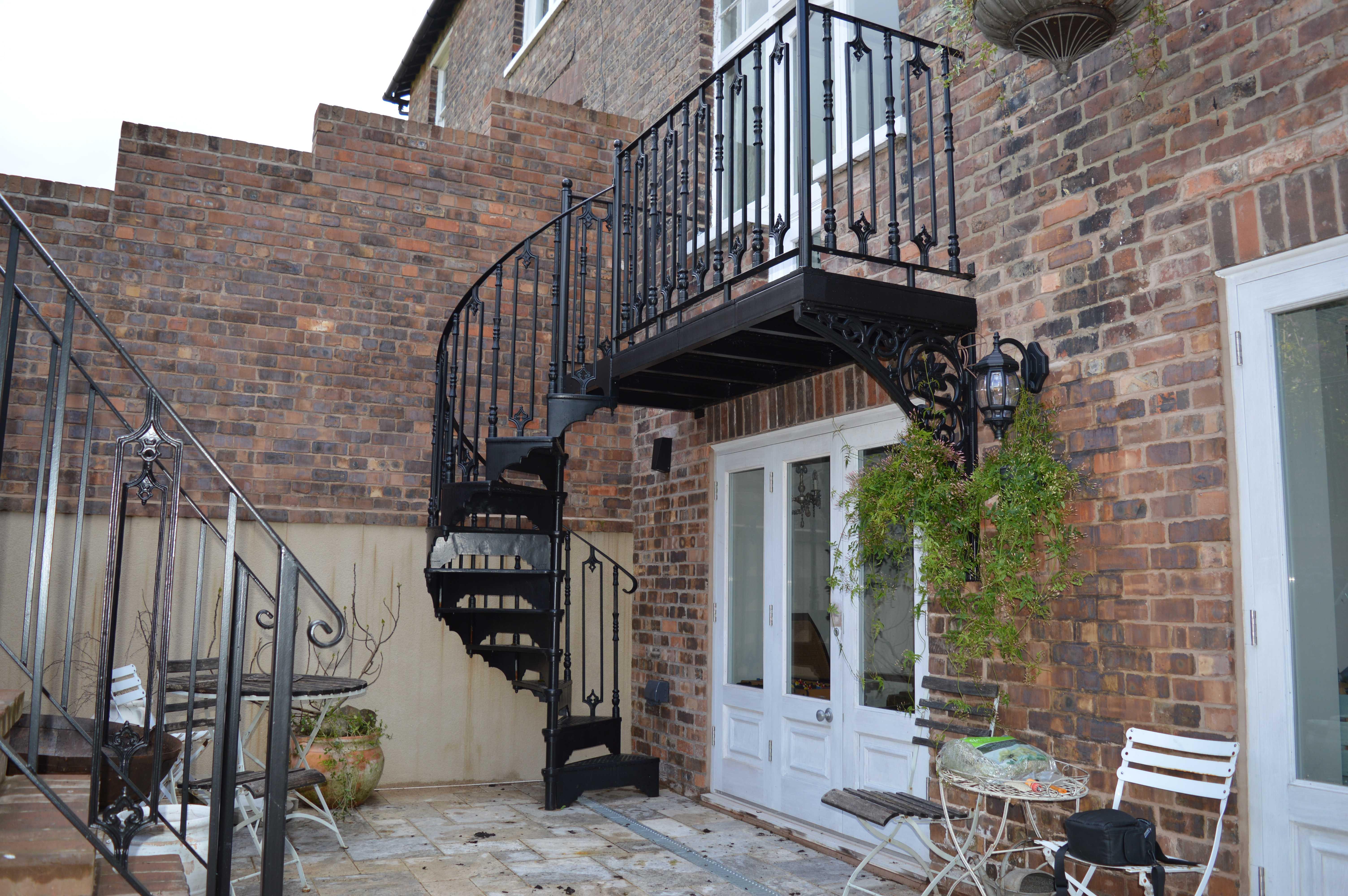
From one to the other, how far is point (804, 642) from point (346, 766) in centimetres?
234

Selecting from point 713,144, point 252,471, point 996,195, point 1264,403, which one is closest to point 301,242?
point 252,471

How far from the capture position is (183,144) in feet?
18.5

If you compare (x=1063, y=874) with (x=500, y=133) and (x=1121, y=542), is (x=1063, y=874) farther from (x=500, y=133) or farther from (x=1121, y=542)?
(x=500, y=133)

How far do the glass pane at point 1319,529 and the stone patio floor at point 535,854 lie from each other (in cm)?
167

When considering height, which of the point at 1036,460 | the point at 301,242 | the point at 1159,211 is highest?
the point at 301,242

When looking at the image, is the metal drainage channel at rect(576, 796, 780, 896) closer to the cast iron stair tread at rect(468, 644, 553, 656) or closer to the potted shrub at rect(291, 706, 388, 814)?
the cast iron stair tread at rect(468, 644, 553, 656)

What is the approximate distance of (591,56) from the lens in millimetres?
7586

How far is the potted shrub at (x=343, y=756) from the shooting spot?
16.1 feet

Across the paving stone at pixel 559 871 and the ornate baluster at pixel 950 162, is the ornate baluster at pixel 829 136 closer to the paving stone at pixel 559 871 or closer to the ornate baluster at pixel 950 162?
the ornate baluster at pixel 950 162

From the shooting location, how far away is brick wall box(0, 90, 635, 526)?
5.46 meters

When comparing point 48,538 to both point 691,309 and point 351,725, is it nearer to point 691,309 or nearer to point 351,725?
point 351,725

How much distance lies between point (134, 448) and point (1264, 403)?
5.24m

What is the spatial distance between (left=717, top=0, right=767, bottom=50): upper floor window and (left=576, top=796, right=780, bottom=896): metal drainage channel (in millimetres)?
4378

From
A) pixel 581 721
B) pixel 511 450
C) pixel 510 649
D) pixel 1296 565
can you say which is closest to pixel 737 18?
pixel 511 450
